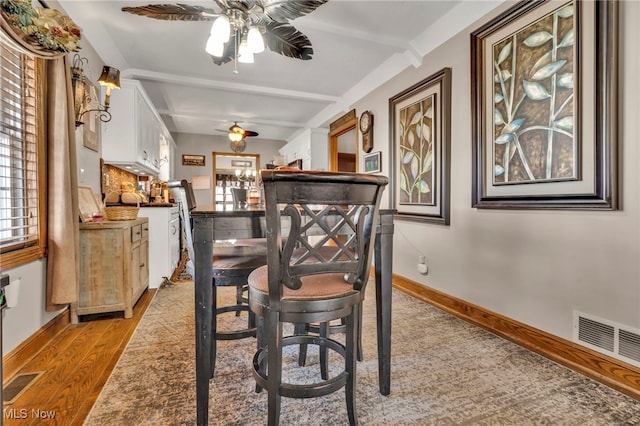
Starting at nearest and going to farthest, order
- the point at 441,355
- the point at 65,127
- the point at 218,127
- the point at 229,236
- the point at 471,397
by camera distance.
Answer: the point at 229,236
the point at 471,397
the point at 441,355
the point at 65,127
the point at 218,127

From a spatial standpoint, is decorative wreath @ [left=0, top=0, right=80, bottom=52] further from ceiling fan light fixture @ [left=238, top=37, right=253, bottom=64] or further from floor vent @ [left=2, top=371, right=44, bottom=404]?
floor vent @ [left=2, top=371, right=44, bottom=404]

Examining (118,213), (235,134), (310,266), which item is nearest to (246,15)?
(310,266)

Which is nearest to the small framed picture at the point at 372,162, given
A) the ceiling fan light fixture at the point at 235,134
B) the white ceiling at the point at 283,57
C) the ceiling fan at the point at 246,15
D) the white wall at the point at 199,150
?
the white ceiling at the point at 283,57

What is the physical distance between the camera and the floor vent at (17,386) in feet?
4.61

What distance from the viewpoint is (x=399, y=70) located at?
3.32 metres

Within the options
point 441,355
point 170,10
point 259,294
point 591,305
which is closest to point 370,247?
point 259,294

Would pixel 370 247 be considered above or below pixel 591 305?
above

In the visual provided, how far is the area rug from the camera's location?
1287 mm

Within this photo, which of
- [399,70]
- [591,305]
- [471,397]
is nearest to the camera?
[471,397]

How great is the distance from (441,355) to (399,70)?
2911 mm

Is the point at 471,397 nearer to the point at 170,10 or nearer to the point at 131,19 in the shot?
the point at 170,10

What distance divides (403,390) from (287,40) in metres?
2.46

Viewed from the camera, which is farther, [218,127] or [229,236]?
[218,127]

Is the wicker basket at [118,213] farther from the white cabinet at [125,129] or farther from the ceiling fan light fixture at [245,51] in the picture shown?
the ceiling fan light fixture at [245,51]
